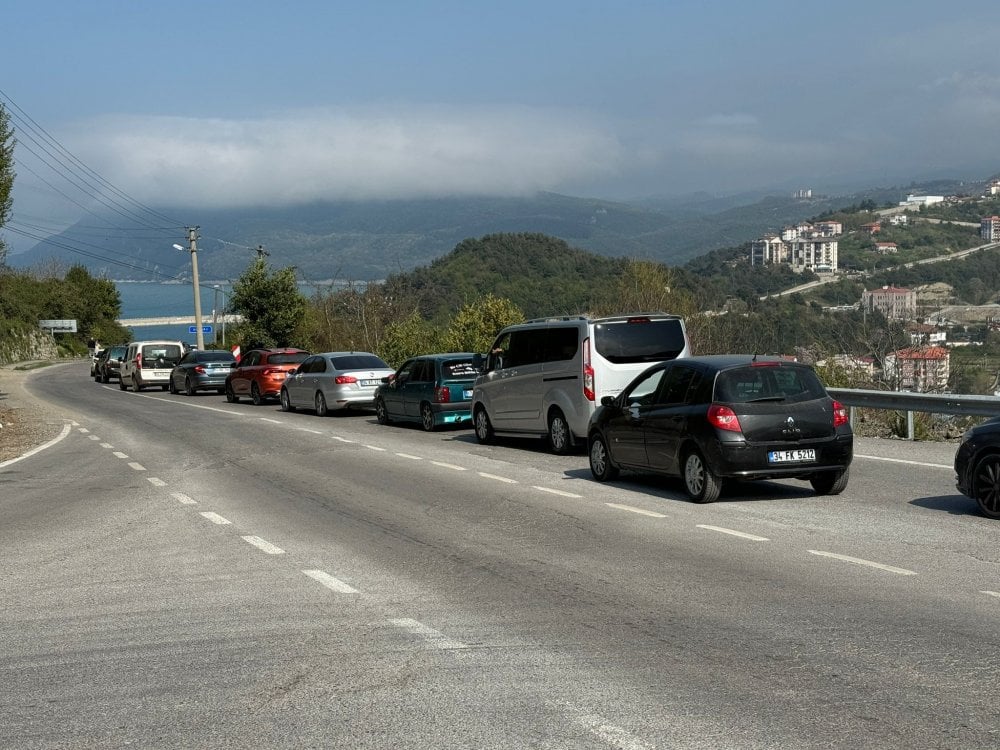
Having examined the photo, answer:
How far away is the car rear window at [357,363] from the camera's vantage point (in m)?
30.6

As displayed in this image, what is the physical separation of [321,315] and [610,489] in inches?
1612

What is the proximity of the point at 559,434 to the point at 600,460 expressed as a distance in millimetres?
3790

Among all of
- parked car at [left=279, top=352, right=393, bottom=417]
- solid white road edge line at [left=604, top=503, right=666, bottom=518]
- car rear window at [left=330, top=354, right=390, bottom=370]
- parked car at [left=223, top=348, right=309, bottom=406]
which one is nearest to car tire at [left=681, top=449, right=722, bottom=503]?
solid white road edge line at [left=604, top=503, right=666, bottom=518]

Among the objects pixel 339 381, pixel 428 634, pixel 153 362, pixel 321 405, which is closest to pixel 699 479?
pixel 428 634

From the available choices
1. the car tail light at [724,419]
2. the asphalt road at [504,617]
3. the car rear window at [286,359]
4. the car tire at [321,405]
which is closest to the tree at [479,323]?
the car rear window at [286,359]

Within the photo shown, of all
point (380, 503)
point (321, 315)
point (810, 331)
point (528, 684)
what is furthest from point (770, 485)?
point (321, 315)

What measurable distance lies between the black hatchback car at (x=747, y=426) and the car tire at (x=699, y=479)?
0.03 ft

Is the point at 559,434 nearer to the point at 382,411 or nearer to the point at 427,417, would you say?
the point at 427,417

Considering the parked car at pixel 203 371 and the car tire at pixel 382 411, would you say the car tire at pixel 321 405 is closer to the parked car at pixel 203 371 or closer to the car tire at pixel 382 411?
the car tire at pixel 382 411

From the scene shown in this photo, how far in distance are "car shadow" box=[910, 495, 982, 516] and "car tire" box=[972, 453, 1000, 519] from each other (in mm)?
308

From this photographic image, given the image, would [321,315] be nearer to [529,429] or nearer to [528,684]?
[529,429]

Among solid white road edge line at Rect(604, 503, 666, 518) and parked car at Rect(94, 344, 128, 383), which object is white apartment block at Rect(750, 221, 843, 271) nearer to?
parked car at Rect(94, 344, 128, 383)

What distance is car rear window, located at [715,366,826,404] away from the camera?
1272cm

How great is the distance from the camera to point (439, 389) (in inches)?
966
